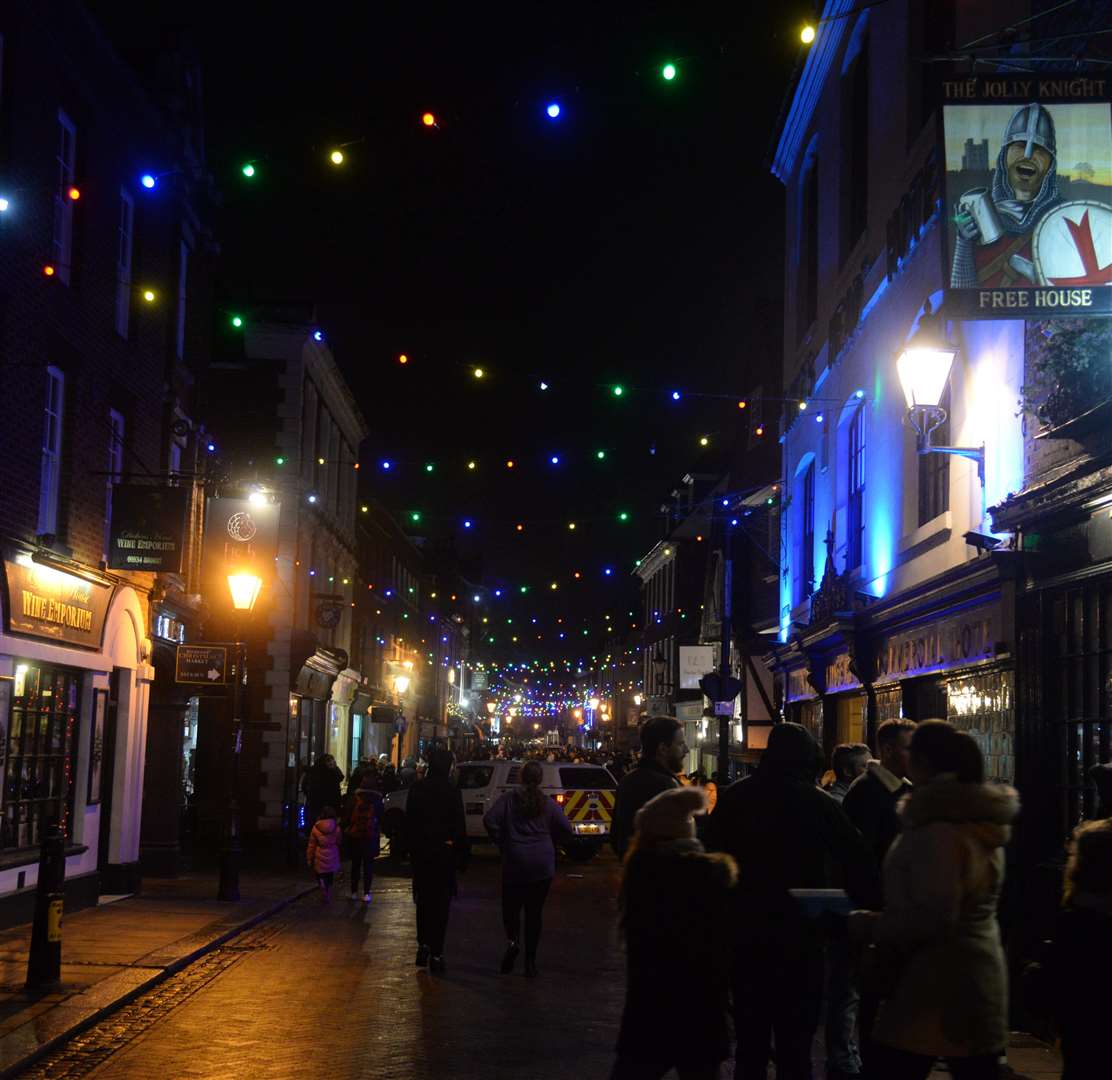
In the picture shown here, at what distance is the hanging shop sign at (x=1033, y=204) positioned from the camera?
10094 mm

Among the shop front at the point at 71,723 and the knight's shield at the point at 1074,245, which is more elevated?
the knight's shield at the point at 1074,245

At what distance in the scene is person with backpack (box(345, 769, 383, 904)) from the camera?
1983cm

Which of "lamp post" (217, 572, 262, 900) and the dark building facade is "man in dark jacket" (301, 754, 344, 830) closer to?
the dark building facade

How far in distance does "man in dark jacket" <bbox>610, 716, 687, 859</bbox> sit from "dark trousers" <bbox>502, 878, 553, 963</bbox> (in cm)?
456

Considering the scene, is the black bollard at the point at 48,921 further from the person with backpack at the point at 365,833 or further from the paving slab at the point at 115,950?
the person with backpack at the point at 365,833

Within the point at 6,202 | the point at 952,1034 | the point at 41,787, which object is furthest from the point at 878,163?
the point at 952,1034

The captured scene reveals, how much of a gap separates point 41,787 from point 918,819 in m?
12.8

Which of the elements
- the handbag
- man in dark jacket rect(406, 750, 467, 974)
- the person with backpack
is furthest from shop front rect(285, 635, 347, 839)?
the handbag

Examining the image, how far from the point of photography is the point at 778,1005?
6.34 metres

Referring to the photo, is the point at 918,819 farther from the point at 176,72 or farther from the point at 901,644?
the point at 176,72

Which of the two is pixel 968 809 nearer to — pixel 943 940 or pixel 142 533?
pixel 943 940

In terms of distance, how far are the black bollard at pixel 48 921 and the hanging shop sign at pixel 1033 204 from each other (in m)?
7.85

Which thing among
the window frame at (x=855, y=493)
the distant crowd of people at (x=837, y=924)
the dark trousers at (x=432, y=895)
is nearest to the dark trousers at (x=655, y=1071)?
the distant crowd of people at (x=837, y=924)

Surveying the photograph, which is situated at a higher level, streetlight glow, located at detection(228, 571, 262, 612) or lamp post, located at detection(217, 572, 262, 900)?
streetlight glow, located at detection(228, 571, 262, 612)
